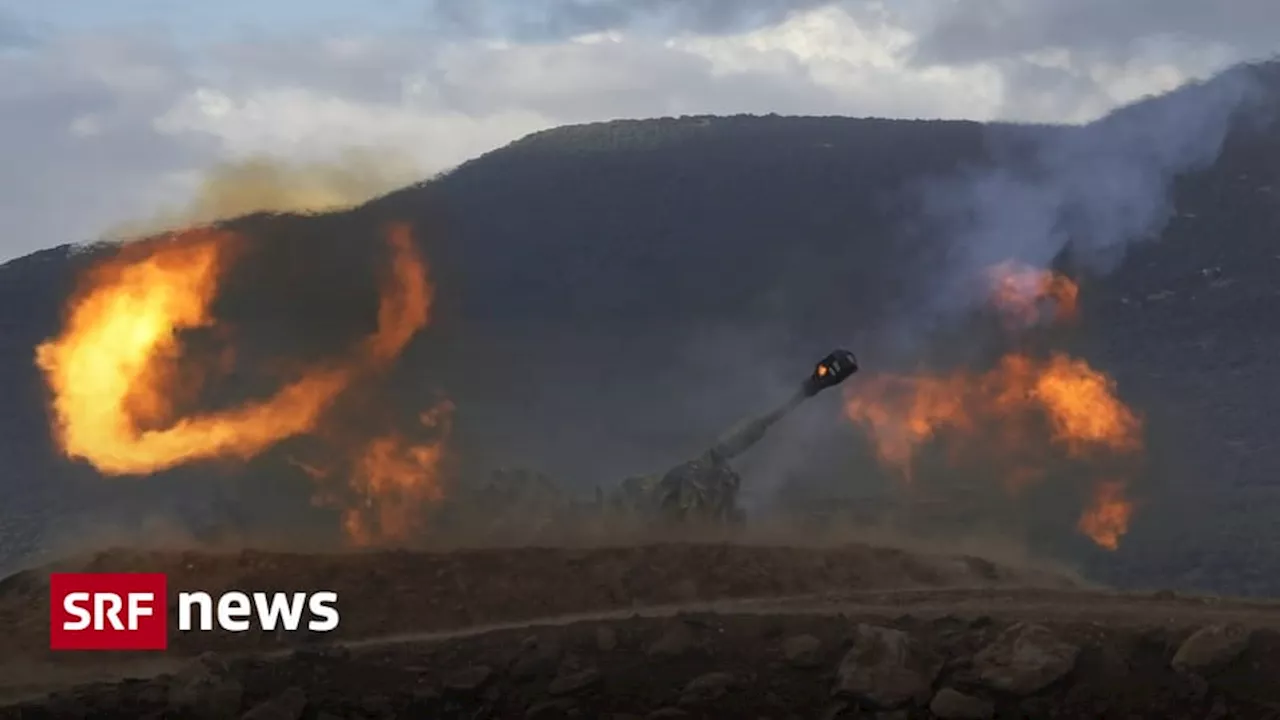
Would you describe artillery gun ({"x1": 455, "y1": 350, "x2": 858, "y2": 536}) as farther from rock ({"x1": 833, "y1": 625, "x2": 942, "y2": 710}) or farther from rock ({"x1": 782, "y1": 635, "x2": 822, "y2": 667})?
rock ({"x1": 833, "y1": 625, "x2": 942, "y2": 710})

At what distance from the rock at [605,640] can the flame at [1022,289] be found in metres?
35.6

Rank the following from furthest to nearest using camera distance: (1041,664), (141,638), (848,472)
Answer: (848,472)
(141,638)
(1041,664)

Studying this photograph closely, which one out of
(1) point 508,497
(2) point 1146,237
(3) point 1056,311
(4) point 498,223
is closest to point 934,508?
(3) point 1056,311

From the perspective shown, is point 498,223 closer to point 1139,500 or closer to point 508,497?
point 1139,500

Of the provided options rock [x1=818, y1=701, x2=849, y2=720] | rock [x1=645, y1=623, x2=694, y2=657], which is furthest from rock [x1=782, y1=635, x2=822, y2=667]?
rock [x1=645, y1=623, x2=694, y2=657]

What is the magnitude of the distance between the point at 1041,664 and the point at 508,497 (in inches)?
838

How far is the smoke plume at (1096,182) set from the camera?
56.5 metres

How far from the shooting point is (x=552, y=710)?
1853 cm

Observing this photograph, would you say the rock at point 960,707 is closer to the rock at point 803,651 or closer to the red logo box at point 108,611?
the rock at point 803,651

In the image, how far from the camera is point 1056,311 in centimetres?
6612

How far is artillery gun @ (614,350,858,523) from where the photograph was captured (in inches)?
1364

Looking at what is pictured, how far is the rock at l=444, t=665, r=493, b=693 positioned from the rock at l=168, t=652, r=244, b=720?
9.26 ft

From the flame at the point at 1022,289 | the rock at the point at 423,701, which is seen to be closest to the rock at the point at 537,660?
the rock at the point at 423,701

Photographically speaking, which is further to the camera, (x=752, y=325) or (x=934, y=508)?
(x=752, y=325)
